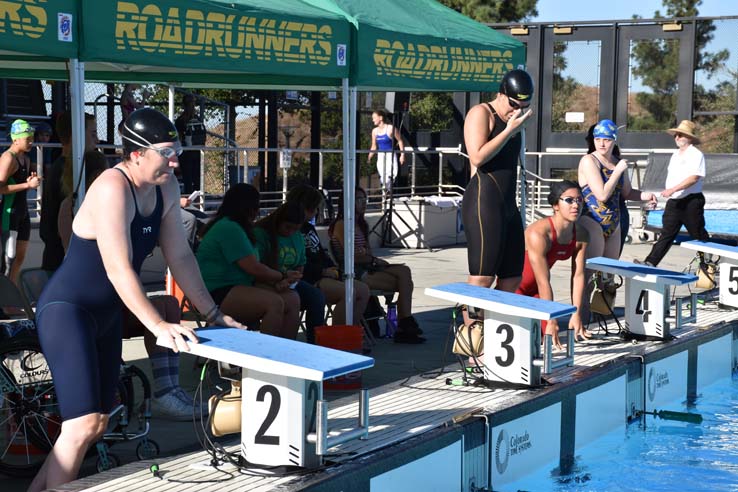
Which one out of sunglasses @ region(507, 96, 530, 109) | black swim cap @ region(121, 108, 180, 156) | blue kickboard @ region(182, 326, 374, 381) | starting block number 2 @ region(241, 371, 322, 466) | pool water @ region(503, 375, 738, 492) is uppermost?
sunglasses @ region(507, 96, 530, 109)

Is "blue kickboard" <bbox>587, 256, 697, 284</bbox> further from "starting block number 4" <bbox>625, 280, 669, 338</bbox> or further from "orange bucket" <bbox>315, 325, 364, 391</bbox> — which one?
"orange bucket" <bbox>315, 325, 364, 391</bbox>

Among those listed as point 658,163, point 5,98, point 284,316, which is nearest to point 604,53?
point 658,163

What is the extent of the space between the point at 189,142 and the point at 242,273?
731 centimetres

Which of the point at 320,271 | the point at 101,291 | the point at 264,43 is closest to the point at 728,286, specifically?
the point at 320,271

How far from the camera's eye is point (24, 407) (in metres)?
4.80

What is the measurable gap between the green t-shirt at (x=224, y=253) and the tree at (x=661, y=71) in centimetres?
1574

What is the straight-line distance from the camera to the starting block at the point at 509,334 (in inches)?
221

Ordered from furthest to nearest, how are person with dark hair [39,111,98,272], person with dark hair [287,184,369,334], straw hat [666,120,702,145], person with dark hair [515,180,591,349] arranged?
straw hat [666,120,702,145], person with dark hair [287,184,369,334], person with dark hair [515,180,591,349], person with dark hair [39,111,98,272]

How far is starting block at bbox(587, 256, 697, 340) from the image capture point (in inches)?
286

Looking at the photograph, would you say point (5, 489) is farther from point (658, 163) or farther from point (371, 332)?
point (658, 163)

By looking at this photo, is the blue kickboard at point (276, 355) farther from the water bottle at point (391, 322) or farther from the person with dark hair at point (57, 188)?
the water bottle at point (391, 322)

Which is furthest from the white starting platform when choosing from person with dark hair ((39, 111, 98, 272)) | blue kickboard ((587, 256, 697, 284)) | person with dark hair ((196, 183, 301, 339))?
person with dark hair ((39, 111, 98, 272))

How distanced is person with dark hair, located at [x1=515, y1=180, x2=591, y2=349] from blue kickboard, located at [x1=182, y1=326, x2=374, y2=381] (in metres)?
2.89

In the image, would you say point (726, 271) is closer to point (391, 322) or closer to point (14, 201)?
point (391, 322)
